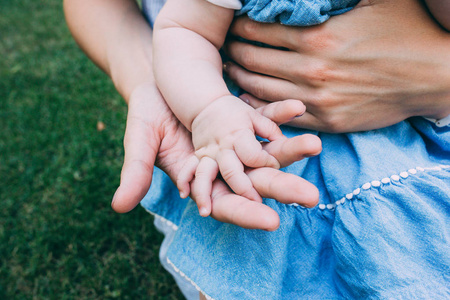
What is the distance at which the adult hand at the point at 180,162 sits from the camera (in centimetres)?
74

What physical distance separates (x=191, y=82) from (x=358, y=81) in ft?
1.50

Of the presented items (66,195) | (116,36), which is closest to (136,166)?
(116,36)

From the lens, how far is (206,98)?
3.07 feet

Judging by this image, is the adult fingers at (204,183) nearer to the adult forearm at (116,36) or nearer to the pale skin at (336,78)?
the pale skin at (336,78)

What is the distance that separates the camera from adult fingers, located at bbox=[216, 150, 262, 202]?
0.81m

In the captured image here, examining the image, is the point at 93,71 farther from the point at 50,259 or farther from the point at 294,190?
the point at 294,190

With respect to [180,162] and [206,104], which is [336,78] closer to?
[206,104]

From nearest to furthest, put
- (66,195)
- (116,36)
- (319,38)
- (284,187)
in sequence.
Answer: (284,187) → (319,38) → (116,36) → (66,195)

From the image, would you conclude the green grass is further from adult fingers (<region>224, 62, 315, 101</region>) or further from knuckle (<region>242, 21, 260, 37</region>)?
knuckle (<region>242, 21, 260, 37</region>)

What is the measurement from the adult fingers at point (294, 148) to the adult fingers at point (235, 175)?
3.2 inches

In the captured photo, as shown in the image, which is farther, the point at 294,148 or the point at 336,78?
the point at 336,78

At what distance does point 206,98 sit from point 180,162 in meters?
0.19

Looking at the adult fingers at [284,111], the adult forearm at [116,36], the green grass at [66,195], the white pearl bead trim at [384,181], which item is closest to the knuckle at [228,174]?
the adult fingers at [284,111]

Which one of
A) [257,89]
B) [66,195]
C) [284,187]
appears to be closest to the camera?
[284,187]
